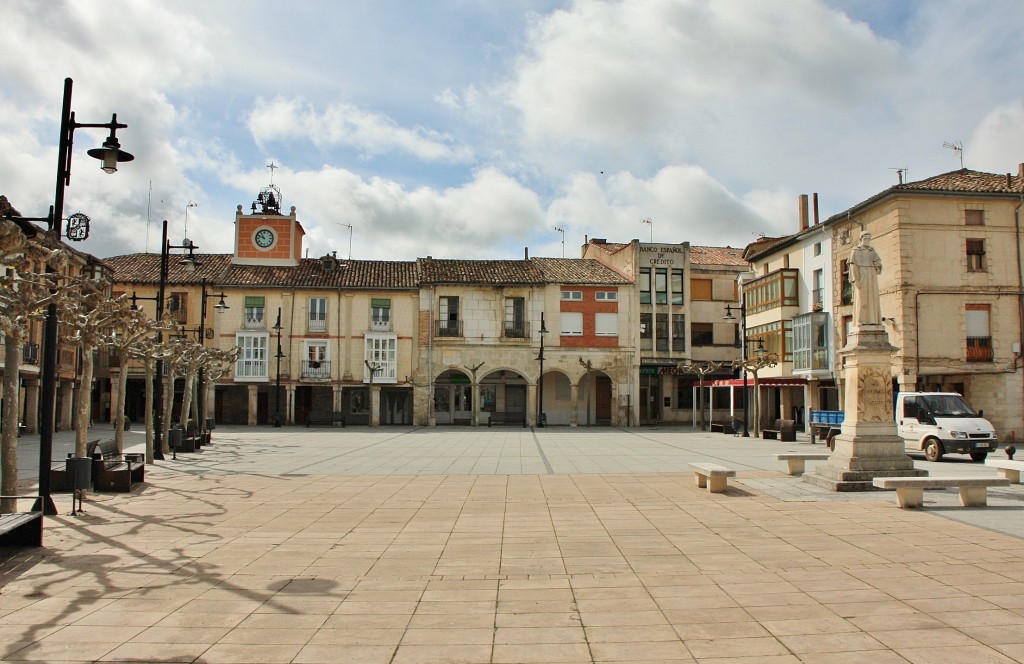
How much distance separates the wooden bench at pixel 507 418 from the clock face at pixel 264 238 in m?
17.3

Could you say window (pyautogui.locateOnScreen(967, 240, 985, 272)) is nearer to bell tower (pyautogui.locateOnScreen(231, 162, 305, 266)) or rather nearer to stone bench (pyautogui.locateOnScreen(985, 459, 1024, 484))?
stone bench (pyautogui.locateOnScreen(985, 459, 1024, 484))

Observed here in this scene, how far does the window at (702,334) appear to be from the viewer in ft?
149

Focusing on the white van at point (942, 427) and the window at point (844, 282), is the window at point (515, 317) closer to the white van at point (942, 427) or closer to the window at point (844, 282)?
the window at point (844, 282)

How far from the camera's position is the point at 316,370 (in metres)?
41.2

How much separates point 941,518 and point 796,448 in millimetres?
14635

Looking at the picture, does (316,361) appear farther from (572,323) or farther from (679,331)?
(679,331)

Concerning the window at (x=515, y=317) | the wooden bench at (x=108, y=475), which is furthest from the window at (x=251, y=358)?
the wooden bench at (x=108, y=475)

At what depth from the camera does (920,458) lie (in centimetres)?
1939

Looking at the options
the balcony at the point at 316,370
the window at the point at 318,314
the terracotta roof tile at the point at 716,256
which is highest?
the terracotta roof tile at the point at 716,256

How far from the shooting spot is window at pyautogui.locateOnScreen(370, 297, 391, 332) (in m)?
41.9

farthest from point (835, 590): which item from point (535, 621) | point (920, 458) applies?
point (920, 458)

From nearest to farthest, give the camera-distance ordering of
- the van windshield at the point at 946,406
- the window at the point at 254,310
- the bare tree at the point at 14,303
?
1. the bare tree at the point at 14,303
2. the van windshield at the point at 946,406
3. the window at the point at 254,310

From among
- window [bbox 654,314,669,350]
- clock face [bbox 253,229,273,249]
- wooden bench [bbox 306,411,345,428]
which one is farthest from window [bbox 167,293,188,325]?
window [bbox 654,314,669,350]

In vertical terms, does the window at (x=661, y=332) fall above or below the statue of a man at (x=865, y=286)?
above
